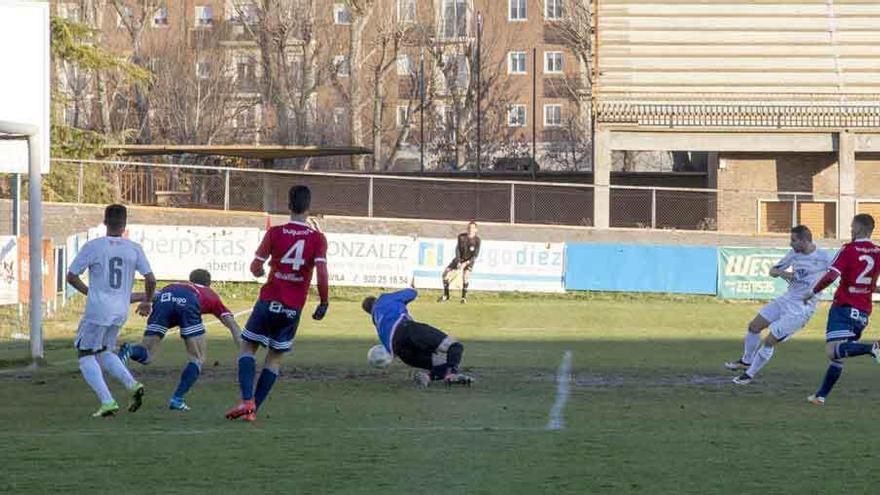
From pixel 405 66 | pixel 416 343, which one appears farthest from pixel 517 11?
pixel 416 343

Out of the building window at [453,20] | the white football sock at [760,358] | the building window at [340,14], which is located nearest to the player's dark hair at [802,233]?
the white football sock at [760,358]

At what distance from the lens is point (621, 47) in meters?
45.8

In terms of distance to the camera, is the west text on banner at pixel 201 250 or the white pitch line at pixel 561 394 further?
the west text on banner at pixel 201 250

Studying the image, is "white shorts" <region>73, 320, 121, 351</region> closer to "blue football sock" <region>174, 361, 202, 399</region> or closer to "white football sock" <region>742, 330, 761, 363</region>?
"blue football sock" <region>174, 361, 202, 399</region>

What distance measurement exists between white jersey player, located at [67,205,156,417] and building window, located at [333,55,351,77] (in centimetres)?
4689

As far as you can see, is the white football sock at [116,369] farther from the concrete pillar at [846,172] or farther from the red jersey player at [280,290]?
the concrete pillar at [846,172]

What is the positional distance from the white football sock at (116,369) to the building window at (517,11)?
60.5m

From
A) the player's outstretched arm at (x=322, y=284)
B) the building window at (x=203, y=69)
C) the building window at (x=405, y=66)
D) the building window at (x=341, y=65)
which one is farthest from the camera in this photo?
the building window at (x=405, y=66)

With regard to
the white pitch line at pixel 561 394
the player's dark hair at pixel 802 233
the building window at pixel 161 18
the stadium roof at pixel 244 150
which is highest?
the building window at pixel 161 18

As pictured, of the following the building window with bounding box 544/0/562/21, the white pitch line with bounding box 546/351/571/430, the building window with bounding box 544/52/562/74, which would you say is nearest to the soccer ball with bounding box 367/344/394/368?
the white pitch line with bounding box 546/351/571/430

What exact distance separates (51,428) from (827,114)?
36019 mm

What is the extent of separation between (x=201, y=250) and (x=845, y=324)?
22915 mm

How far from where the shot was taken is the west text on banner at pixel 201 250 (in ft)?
111

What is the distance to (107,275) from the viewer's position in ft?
38.3
